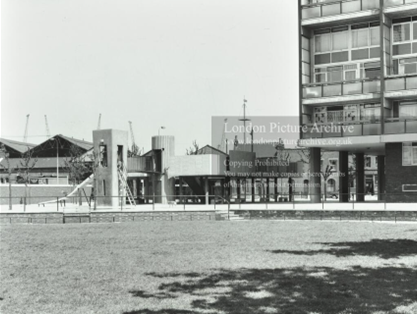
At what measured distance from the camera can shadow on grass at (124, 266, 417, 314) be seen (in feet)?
27.9

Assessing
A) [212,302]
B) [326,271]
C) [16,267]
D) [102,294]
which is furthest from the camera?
[16,267]

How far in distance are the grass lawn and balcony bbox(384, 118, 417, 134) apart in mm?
17187

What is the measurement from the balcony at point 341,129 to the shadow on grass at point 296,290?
26649 millimetres

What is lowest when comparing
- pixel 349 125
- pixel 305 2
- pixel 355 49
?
pixel 349 125

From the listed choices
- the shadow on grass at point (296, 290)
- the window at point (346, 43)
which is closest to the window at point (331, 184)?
the window at point (346, 43)

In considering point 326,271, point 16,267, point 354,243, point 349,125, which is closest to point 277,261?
point 326,271

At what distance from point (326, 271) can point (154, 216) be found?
1903 centimetres

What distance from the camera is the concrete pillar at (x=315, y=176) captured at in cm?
3919

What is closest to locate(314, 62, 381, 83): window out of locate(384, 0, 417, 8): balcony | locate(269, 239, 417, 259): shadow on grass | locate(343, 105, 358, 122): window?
locate(343, 105, 358, 122): window

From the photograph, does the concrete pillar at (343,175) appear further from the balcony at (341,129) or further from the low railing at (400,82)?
the low railing at (400,82)

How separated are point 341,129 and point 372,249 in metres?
24.0

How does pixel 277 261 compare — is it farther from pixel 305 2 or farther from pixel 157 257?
pixel 305 2

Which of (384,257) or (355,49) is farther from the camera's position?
(355,49)

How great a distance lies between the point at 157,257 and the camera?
567 inches
